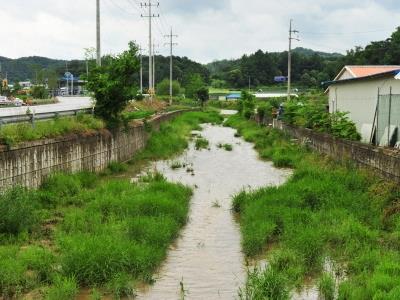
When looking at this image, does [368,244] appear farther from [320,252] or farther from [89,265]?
[89,265]

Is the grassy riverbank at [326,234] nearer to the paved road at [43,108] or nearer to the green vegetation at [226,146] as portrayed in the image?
the paved road at [43,108]

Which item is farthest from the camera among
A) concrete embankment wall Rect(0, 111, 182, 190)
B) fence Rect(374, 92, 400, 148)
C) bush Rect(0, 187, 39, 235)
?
fence Rect(374, 92, 400, 148)

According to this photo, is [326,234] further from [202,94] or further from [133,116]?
[202,94]

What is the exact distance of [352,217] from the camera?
12555mm

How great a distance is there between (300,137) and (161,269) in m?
22.1

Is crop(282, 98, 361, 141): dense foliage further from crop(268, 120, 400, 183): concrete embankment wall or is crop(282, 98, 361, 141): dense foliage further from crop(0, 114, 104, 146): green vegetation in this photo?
crop(0, 114, 104, 146): green vegetation

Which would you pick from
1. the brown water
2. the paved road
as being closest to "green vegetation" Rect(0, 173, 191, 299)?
the brown water

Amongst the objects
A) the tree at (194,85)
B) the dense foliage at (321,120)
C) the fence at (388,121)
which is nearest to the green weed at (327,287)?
the fence at (388,121)

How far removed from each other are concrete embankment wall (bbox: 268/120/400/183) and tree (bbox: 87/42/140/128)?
916 centimetres

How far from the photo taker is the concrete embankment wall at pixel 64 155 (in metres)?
13.8

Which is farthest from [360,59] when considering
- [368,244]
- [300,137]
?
[368,244]

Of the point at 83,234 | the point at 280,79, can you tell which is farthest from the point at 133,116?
the point at 280,79

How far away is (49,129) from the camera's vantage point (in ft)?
56.7

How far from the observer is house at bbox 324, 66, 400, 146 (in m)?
18.6
